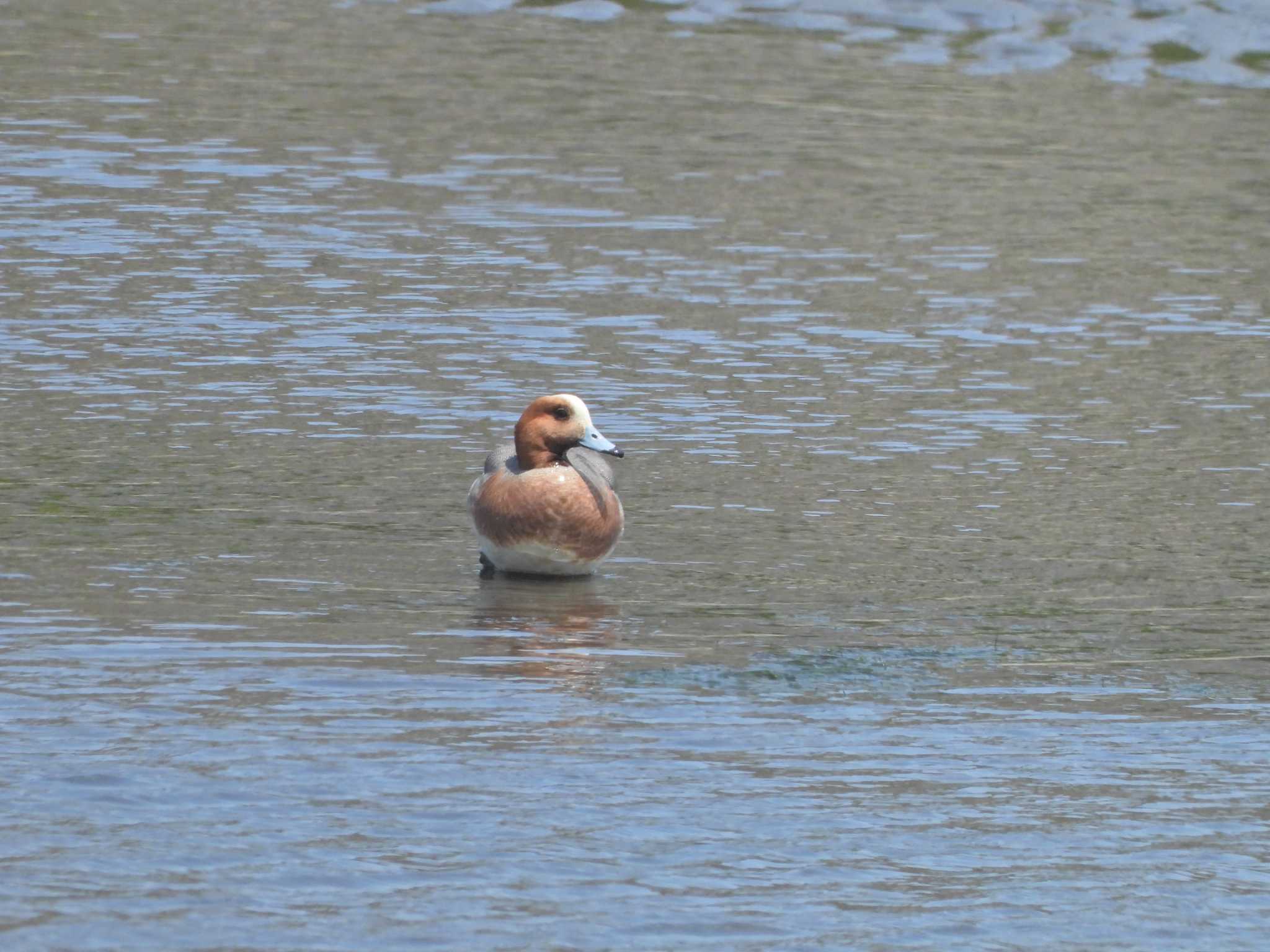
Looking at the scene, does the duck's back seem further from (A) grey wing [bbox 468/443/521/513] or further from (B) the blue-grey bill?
(B) the blue-grey bill

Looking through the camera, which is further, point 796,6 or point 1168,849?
point 796,6

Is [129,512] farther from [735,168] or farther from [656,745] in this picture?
[735,168]

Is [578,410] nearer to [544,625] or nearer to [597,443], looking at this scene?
[597,443]

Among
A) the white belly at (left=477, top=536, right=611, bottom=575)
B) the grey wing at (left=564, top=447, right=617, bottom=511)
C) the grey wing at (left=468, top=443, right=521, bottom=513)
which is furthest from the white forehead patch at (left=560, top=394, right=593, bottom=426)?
the white belly at (left=477, top=536, right=611, bottom=575)

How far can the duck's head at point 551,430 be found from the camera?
11.5 metres

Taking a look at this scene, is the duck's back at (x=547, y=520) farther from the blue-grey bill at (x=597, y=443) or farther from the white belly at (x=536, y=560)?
the blue-grey bill at (x=597, y=443)

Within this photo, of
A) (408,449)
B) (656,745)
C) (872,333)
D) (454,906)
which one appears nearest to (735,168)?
(872,333)

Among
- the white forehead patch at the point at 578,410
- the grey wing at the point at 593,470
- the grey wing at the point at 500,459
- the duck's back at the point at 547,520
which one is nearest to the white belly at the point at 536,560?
the duck's back at the point at 547,520

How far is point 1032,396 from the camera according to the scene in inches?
614

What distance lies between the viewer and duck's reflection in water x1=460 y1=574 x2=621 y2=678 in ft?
32.3

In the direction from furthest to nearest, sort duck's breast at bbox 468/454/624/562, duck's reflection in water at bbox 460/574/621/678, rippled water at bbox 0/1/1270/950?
duck's breast at bbox 468/454/624/562 → duck's reflection in water at bbox 460/574/621/678 → rippled water at bbox 0/1/1270/950

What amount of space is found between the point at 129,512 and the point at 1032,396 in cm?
599

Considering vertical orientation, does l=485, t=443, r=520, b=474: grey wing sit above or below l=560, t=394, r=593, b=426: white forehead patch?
below

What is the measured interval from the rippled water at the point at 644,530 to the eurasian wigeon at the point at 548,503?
0.16 m
